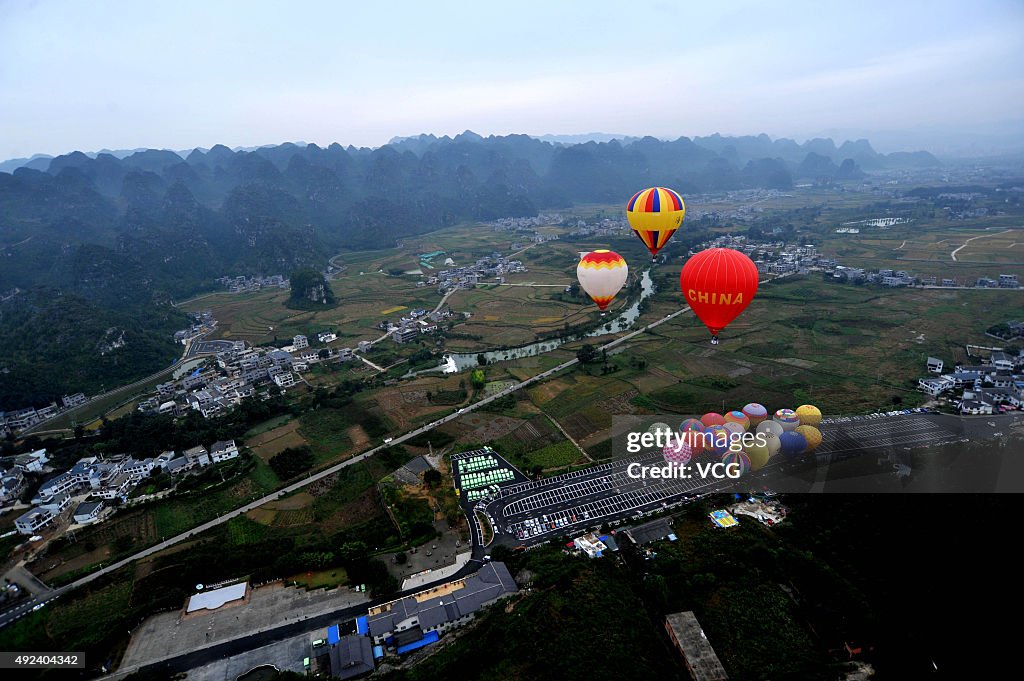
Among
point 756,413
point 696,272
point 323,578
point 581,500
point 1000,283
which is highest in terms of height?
point 696,272

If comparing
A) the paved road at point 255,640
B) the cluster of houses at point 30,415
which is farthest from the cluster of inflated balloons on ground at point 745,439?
the cluster of houses at point 30,415

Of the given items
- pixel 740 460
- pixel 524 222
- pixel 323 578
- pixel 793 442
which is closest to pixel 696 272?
pixel 740 460

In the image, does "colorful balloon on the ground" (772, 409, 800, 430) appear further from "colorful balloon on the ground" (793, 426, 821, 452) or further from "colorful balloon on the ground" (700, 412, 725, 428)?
"colorful balloon on the ground" (700, 412, 725, 428)

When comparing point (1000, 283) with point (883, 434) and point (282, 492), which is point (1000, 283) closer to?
point (883, 434)

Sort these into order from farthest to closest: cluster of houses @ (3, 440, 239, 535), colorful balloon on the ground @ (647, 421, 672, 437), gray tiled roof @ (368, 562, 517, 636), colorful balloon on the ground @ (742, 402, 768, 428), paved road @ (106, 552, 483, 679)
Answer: colorful balloon on the ground @ (742, 402, 768, 428), colorful balloon on the ground @ (647, 421, 672, 437), cluster of houses @ (3, 440, 239, 535), gray tiled roof @ (368, 562, 517, 636), paved road @ (106, 552, 483, 679)

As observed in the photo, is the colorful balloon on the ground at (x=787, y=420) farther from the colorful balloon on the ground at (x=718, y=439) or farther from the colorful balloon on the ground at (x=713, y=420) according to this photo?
the colorful balloon on the ground at (x=718, y=439)

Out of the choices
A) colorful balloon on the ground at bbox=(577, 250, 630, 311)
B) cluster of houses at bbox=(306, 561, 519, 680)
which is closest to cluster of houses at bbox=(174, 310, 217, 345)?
colorful balloon on the ground at bbox=(577, 250, 630, 311)
